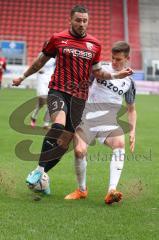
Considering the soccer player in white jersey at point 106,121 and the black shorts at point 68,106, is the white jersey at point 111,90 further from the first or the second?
the black shorts at point 68,106

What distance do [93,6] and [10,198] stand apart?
3539 cm

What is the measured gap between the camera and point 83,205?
5801mm

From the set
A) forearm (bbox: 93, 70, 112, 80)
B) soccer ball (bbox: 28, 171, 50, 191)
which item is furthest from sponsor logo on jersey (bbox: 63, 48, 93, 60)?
soccer ball (bbox: 28, 171, 50, 191)

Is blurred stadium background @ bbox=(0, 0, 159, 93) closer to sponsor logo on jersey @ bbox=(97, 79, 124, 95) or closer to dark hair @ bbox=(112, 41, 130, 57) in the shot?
sponsor logo on jersey @ bbox=(97, 79, 124, 95)

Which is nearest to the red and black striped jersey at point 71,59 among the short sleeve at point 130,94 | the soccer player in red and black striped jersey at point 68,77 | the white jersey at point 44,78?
the soccer player in red and black striped jersey at point 68,77

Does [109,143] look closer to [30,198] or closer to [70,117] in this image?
[70,117]

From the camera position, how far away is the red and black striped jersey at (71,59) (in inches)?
234

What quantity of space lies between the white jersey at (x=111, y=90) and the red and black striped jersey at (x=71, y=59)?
0.93 ft

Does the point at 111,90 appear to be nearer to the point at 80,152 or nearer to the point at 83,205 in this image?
the point at 80,152

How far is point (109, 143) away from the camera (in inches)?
247

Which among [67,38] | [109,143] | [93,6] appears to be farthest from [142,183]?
[93,6]

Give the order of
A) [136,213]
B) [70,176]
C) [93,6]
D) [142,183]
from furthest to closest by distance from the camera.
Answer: [93,6]
[70,176]
[142,183]
[136,213]

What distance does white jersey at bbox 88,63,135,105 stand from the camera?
247 inches

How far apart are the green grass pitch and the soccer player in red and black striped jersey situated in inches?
20.5
